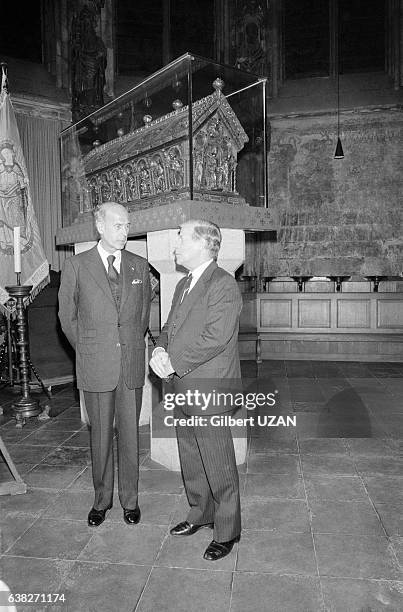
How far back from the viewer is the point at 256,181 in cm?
464

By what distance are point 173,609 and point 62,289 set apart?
1608 millimetres

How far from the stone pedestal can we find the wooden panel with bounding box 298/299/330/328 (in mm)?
5537

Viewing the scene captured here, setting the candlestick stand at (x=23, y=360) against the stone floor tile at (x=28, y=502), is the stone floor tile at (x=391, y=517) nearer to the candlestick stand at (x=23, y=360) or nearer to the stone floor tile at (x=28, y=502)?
the stone floor tile at (x=28, y=502)

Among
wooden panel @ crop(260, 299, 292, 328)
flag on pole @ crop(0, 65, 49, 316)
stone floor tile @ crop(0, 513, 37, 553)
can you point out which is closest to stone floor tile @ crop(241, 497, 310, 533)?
stone floor tile @ crop(0, 513, 37, 553)

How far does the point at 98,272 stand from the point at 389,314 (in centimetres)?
699

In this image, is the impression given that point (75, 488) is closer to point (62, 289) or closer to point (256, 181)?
point (62, 289)

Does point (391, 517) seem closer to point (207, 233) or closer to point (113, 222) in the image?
point (207, 233)

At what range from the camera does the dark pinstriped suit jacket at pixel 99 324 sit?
109 inches

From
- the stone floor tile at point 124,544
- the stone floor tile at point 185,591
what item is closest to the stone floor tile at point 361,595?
the stone floor tile at point 185,591

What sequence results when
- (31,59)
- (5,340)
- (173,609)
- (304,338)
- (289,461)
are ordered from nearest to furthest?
(173,609)
(289,461)
(5,340)
(304,338)
(31,59)

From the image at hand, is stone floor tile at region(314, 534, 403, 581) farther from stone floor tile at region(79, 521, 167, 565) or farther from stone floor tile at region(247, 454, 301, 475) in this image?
stone floor tile at region(247, 454, 301, 475)

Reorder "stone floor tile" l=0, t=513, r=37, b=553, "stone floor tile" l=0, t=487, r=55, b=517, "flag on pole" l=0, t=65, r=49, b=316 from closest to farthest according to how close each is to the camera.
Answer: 1. "stone floor tile" l=0, t=513, r=37, b=553
2. "stone floor tile" l=0, t=487, r=55, b=517
3. "flag on pole" l=0, t=65, r=49, b=316

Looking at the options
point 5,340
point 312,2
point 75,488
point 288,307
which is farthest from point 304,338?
point 312,2

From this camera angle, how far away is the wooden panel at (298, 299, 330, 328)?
29.8 ft
